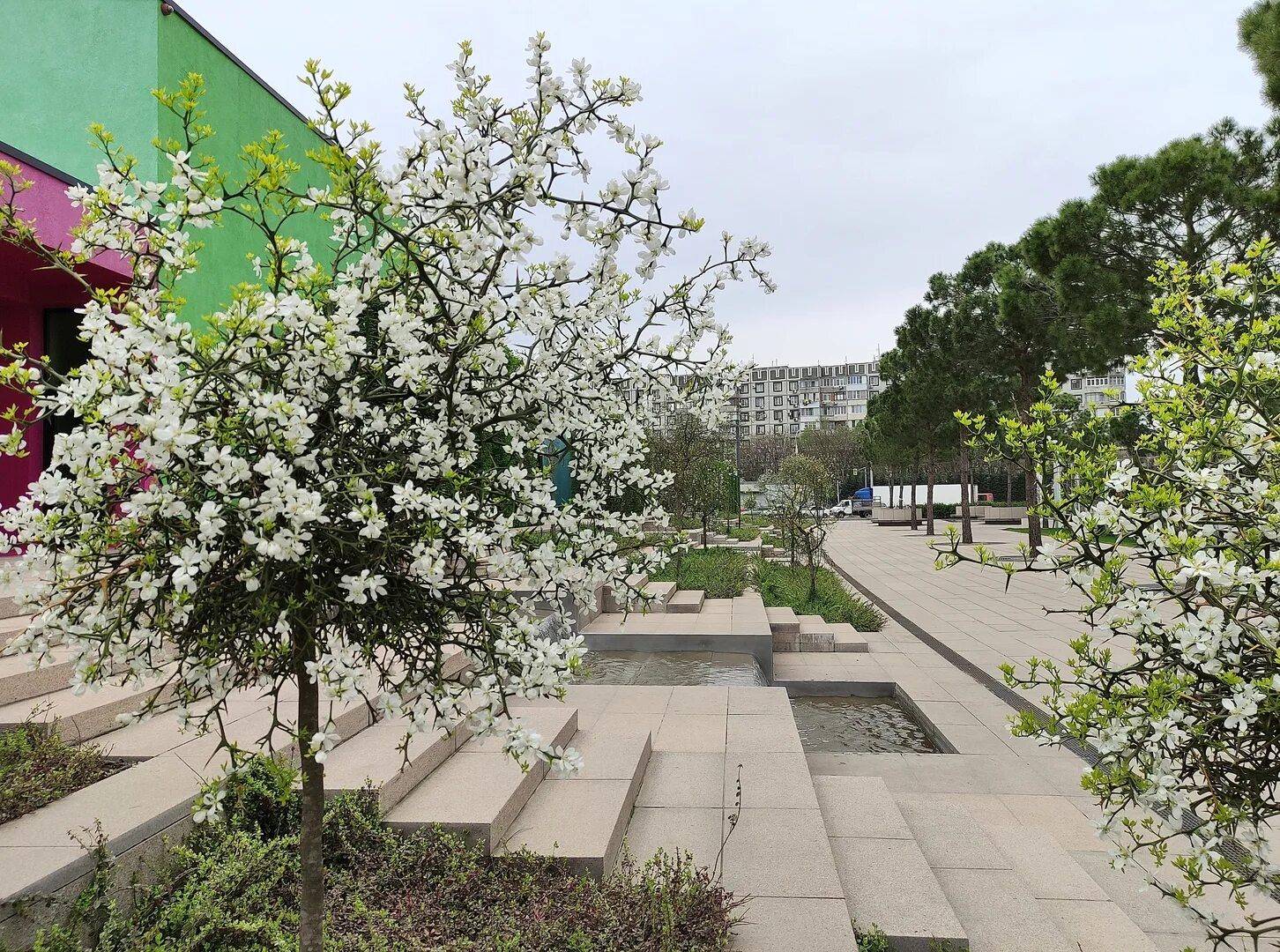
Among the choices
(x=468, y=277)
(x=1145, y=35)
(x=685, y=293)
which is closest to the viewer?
(x=468, y=277)

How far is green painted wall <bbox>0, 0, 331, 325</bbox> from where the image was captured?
7.54 metres

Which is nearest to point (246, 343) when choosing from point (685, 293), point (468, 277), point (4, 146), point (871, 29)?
point (468, 277)

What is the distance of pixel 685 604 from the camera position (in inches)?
404

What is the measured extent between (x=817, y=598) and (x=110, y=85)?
1115cm

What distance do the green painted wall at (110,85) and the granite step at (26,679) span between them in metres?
4.26

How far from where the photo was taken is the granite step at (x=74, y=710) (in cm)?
355

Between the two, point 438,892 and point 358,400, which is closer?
point 358,400

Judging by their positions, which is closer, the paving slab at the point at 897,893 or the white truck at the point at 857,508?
the paving slab at the point at 897,893

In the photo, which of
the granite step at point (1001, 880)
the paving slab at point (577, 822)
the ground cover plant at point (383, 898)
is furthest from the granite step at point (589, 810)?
the granite step at point (1001, 880)

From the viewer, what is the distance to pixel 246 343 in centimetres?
186

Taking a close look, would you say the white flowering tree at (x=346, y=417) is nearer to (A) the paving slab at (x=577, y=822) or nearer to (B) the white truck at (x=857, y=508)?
(A) the paving slab at (x=577, y=822)

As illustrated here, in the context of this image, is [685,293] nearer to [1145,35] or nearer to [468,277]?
[468,277]

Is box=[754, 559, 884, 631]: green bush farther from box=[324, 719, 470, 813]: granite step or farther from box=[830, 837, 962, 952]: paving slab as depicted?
box=[324, 719, 470, 813]: granite step

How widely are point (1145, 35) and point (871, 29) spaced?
2052 mm
